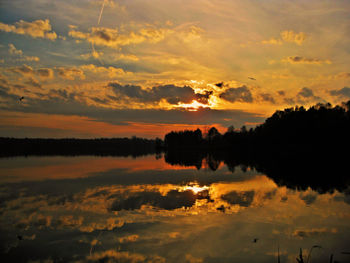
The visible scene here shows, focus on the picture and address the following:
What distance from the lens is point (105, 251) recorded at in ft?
53.2

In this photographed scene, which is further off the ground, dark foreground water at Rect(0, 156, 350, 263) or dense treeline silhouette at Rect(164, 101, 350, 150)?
dense treeline silhouette at Rect(164, 101, 350, 150)

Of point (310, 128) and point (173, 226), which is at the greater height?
point (310, 128)

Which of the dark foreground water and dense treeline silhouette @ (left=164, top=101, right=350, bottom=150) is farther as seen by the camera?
dense treeline silhouette @ (left=164, top=101, right=350, bottom=150)

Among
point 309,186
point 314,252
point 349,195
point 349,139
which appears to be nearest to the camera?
point 314,252

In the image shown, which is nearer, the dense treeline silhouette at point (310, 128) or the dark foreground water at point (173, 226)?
the dark foreground water at point (173, 226)

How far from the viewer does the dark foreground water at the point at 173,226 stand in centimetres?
1586

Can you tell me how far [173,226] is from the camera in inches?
800

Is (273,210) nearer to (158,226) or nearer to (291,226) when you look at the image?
(291,226)

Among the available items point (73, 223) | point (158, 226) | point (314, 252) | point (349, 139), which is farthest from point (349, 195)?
point (349, 139)

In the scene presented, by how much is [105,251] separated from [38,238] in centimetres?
509

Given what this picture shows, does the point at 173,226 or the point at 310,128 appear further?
the point at 310,128

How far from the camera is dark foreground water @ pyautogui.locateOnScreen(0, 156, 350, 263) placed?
1586 centimetres

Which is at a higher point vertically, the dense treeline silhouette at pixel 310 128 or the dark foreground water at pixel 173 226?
the dense treeline silhouette at pixel 310 128

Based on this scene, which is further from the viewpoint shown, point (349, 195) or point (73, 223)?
point (349, 195)
